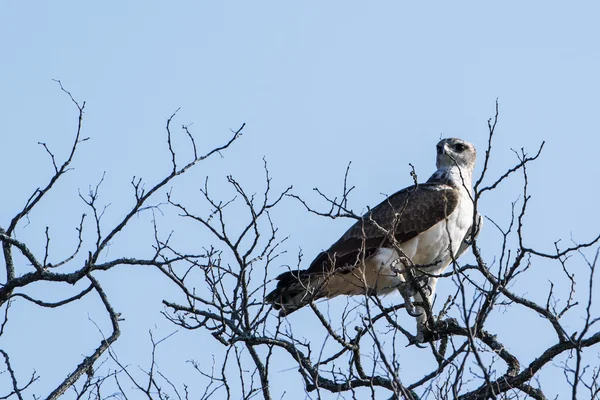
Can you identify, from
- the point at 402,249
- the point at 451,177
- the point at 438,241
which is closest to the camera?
the point at 402,249

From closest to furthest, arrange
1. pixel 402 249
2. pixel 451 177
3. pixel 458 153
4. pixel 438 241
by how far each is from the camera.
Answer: pixel 402 249 → pixel 438 241 → pixel 451 177 → pixel 458 153

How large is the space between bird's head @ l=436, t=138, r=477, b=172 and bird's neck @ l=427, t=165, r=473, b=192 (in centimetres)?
6

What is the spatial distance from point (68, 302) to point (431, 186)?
4229 millimetres

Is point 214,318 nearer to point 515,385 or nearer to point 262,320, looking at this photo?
point 262,320

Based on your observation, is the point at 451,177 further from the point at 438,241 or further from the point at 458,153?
the point at 438,241

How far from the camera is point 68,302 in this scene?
600 centimetres

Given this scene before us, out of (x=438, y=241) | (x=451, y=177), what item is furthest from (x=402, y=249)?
(x=451, y=177)

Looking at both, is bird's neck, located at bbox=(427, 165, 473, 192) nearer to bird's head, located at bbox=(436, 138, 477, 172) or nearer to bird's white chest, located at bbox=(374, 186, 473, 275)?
bird's head, located at bbox=(436, 138, 477, 172)

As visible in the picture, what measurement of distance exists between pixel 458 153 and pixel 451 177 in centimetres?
54

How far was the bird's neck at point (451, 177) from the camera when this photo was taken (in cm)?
924

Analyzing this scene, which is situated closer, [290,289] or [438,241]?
[290,289]

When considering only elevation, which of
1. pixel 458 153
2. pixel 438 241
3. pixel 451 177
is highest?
pixel 458 153

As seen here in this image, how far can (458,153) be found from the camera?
32.2 ft

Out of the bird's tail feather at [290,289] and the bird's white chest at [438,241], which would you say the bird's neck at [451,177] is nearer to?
the bird's white chest at [438,241]
